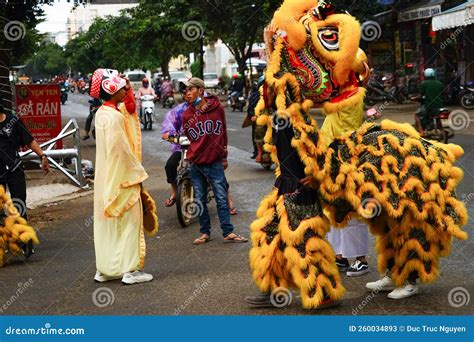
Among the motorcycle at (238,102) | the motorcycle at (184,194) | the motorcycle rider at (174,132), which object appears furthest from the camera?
the motorcycle at (238,102)

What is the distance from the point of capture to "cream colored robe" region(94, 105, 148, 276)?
719 centimetres

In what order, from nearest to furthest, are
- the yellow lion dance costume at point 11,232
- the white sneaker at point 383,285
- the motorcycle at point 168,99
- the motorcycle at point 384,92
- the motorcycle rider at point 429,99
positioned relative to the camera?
the white sneaker at point 383,285, the yellow lion dance costume at point 11,232, the motorcycle rider at point 429,99, the motorcycle at point 384,92, the motorcycle at point 168,99

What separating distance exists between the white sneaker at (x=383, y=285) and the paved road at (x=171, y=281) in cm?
8

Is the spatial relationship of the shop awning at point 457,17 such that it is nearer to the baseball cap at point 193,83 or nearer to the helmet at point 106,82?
the baseball cap at point 193,83

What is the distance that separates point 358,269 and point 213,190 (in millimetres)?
2399

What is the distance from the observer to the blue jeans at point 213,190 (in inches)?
351

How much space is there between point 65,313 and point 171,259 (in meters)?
2.08

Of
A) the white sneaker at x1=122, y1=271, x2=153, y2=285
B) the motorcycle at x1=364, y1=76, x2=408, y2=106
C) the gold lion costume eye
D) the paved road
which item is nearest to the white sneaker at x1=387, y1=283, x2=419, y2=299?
the paved road

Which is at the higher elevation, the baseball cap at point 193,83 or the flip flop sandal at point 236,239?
the baseball cap at point 193,83

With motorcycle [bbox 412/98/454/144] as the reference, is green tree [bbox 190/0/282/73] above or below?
above

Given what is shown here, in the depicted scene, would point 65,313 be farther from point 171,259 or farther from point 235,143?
point 235,143

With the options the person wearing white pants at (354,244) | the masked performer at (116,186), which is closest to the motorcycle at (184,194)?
the masked performer at (116,186)

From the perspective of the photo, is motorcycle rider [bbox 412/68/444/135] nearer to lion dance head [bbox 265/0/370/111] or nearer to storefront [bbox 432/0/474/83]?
storefront [bbox 432/0/474/83]

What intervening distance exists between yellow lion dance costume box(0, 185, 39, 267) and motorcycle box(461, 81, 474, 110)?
1859cm
